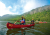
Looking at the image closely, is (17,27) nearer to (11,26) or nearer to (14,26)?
(14,26)

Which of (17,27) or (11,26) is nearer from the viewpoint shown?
(11,26)

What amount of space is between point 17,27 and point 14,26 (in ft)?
4.59

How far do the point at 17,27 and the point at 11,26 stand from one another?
101 inches

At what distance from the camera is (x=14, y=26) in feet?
54.2

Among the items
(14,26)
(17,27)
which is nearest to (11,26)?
(14,26)

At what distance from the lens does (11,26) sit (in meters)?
15.8

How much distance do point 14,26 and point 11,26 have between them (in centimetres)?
118

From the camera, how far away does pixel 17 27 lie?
17266 millimetres
